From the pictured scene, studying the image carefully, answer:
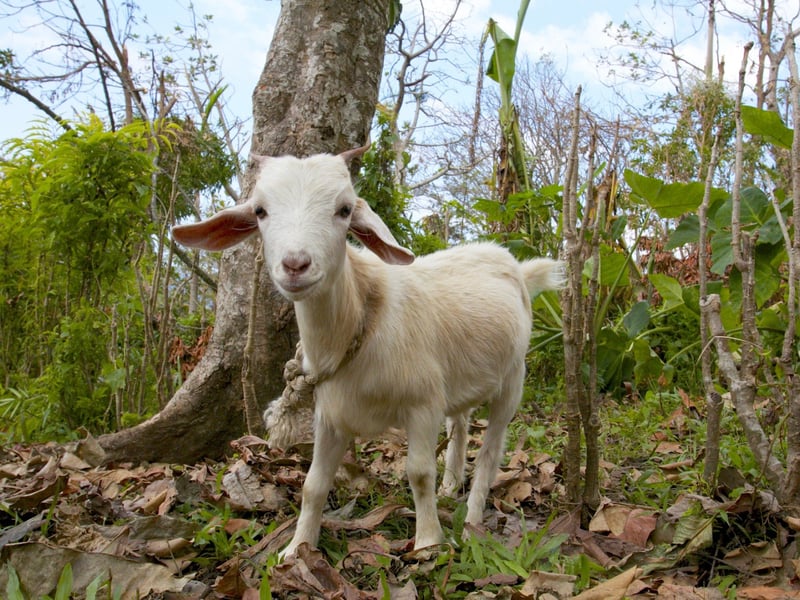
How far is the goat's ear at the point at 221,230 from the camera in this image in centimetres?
235

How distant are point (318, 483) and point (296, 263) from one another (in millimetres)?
997

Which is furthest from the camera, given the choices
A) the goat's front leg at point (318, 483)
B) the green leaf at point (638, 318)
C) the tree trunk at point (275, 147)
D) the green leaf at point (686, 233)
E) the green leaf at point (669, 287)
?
the green leaf at point (669, 287)

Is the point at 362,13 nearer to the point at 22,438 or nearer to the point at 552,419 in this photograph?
the point at 552,419

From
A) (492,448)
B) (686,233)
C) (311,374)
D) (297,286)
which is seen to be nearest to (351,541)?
(311,374)

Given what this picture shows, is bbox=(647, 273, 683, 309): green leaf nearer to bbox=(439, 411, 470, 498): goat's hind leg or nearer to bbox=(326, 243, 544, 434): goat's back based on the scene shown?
bbox=(326, 243, 544, 434): goat's back

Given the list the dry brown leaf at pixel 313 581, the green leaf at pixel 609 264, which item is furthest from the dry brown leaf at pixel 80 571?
the green leaf at pixel 609 264

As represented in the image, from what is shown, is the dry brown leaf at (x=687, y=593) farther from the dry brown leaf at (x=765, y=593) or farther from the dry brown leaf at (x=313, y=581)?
the dry brown leaf at (x=313, y=581)

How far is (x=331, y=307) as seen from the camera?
2.39 metres

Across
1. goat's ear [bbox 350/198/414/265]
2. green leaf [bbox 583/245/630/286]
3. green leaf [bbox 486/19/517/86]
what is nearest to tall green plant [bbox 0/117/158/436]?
goat's ear [bbox 350/198/414/265]

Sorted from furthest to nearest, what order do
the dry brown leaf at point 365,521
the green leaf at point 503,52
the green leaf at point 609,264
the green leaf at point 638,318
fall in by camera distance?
the green leaf at point 503,52 → the green leaf at point 609,264 → the green leaf at point 638,318 → the dry brown leaf at point 365,521

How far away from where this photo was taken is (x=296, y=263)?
6.54 ft

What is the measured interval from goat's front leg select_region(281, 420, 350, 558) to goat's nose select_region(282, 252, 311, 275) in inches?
33.7

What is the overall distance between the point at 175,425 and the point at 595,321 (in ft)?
7.55

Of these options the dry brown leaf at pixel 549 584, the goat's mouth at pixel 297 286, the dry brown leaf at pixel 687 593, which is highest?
the goat's mouth at pixel 297 286
